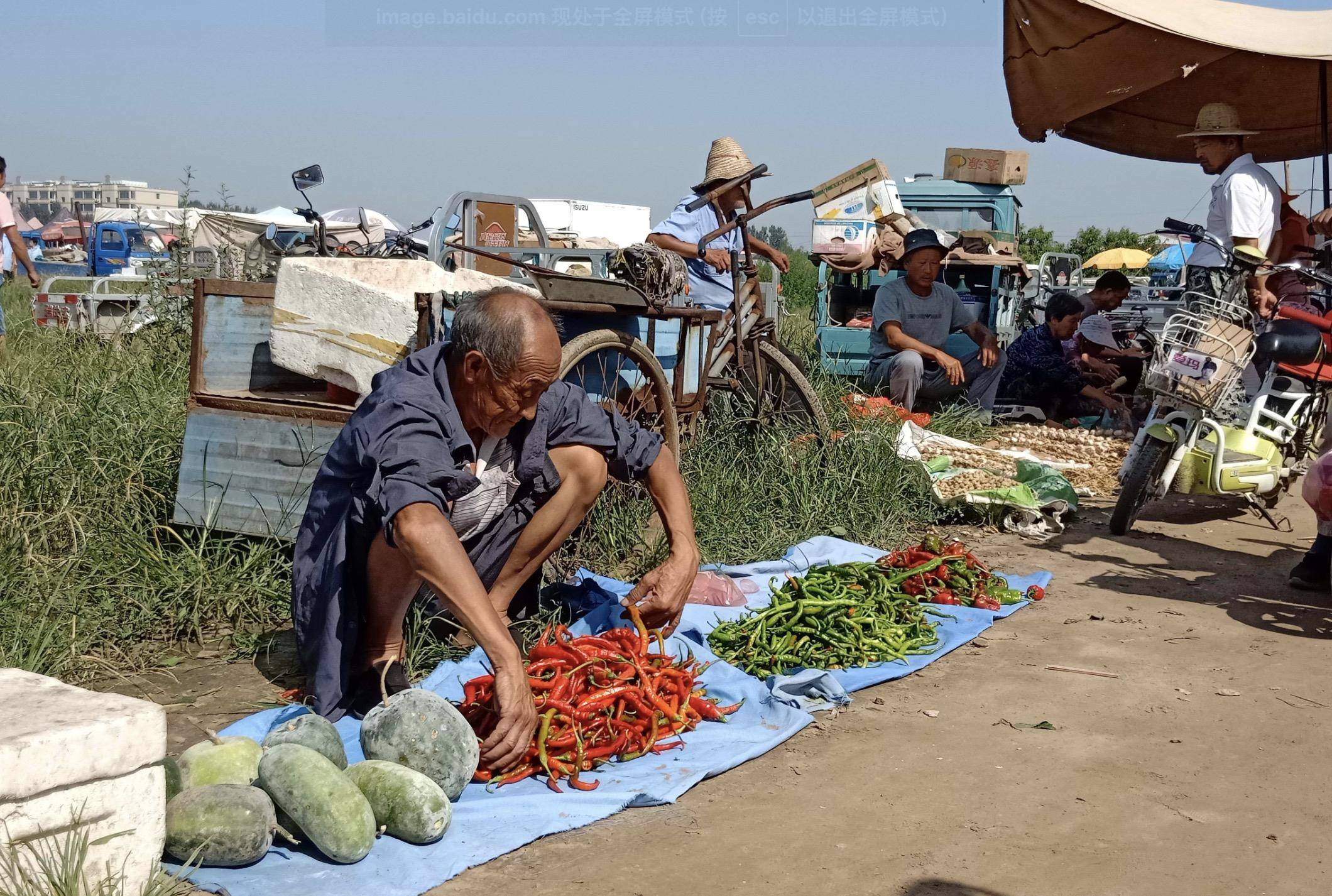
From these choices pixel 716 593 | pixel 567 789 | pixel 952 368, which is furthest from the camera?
pixel 952 368

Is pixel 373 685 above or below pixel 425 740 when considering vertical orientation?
below

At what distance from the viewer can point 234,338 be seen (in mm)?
4840

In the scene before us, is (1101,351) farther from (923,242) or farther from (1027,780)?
(1027,780)

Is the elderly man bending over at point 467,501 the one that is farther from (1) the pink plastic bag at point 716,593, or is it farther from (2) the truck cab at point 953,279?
(2) the truck cab at point 953,279

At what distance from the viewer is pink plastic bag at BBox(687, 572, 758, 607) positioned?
471cm

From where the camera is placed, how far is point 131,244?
24703 mm

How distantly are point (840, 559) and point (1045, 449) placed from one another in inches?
134

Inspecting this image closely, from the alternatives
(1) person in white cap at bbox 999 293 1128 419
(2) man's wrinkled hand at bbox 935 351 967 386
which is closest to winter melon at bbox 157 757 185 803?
(2) man's wrinkled hand at bbox 935 351 967 386

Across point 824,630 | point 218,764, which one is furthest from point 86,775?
point 824,630

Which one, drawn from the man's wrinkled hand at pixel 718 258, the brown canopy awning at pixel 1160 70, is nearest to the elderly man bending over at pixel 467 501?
the man's wrinkled hand at pixel 718 258

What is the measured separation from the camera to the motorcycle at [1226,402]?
18.3ft

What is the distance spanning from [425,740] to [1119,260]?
100 feet

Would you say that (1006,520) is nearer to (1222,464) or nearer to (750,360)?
(1222,464)

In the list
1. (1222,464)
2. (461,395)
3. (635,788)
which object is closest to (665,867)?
(635,788)
